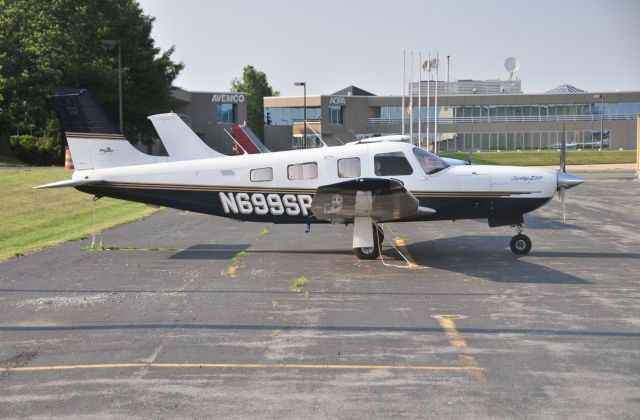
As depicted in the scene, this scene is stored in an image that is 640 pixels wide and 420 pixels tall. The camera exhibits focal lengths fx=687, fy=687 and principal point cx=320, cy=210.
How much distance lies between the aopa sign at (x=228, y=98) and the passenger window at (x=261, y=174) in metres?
68.5

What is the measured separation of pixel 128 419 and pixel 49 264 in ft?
30.1

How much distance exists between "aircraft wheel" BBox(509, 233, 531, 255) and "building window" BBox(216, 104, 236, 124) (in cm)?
7005

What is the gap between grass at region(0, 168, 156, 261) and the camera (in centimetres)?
1917

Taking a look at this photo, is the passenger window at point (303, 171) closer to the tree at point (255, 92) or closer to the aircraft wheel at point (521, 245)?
the aircraft wheel at point (521, 245)

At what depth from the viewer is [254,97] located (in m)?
130

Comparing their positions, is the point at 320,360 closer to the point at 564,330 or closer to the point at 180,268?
the point at 564,330

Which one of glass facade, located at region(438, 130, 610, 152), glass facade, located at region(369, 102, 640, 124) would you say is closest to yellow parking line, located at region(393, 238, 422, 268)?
glass facade, located at region(369, 102, 640, 124)

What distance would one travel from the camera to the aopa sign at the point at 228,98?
81812mm

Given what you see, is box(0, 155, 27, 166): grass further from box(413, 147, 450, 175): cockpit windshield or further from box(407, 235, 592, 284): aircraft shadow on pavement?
box(413, 147, 450, 175): cockpit windshield

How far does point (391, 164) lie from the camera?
14891 mm

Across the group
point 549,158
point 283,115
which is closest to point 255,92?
point 283,115

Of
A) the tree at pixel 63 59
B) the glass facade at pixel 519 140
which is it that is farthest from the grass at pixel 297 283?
the glass facade at pixel 519 140

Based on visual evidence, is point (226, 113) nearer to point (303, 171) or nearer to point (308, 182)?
point (303, 171)

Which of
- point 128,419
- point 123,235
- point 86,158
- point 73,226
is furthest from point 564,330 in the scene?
point 73,226
